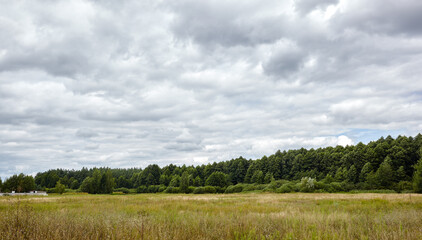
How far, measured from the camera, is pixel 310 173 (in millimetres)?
82875

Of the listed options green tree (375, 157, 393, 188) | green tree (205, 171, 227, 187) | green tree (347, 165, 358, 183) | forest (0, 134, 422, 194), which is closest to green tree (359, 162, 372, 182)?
forest (0, 134, 422, 194)

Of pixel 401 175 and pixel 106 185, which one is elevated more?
pixel 401 175

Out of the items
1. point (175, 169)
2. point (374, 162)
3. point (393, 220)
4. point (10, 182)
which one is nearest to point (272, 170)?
point (374, 162)

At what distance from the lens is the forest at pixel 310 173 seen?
62031 mm

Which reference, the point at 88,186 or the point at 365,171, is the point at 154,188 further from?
the point at 365,171

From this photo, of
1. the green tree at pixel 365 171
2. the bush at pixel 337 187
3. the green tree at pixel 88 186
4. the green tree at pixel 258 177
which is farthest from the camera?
the green tree at pixel 88 186

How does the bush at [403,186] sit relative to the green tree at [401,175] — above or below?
below

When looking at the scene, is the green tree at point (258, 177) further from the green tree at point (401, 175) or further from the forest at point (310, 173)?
the green tree at point (401, 175)

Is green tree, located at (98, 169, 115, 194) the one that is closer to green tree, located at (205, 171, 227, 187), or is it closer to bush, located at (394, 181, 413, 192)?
green tree, located at (205, 171, 227, 187)

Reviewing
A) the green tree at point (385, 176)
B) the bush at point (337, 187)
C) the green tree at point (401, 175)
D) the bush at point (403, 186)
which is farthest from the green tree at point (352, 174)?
the bush at point (403, 186)

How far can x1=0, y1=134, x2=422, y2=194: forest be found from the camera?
6203cm

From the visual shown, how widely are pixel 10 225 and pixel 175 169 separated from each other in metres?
119

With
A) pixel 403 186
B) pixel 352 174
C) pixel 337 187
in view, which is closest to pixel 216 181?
pixel 337 187

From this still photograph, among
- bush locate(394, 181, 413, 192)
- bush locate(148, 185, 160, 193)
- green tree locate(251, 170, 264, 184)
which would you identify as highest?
green tree locate(251, 170, 264, 184)
